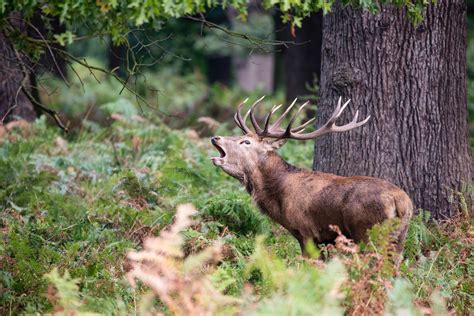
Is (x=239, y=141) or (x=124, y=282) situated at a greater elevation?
(x=239, y=141)

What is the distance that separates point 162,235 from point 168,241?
1.74ft

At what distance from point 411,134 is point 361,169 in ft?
1.97

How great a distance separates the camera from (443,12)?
8.36 meters

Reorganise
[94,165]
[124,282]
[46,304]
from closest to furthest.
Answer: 1. [46,304]
2. [124,282]
3. [94,165]

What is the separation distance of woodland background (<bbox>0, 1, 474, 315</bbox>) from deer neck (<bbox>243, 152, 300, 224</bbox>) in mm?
274

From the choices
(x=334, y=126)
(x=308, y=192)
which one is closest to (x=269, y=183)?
(x=308, y=192)

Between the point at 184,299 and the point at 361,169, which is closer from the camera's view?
the point at 184,299

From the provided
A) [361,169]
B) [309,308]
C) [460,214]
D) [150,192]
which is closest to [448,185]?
[460,214]

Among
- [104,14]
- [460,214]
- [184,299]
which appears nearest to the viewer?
[184,299]

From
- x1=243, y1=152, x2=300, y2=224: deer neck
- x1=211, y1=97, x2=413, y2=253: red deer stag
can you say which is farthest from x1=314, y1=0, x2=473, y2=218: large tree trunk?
x1=243, y1=152, x2=300, y2=224: deer neck

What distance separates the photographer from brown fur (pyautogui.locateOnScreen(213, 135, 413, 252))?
286 inches

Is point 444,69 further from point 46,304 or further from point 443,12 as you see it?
point 46,304

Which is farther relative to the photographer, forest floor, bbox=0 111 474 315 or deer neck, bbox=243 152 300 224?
deer neck, bbox=243 152 300 224

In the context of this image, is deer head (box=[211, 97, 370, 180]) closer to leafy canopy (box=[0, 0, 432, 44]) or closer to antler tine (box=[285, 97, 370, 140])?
antler tine (box=[285, 97, 370, 140])
